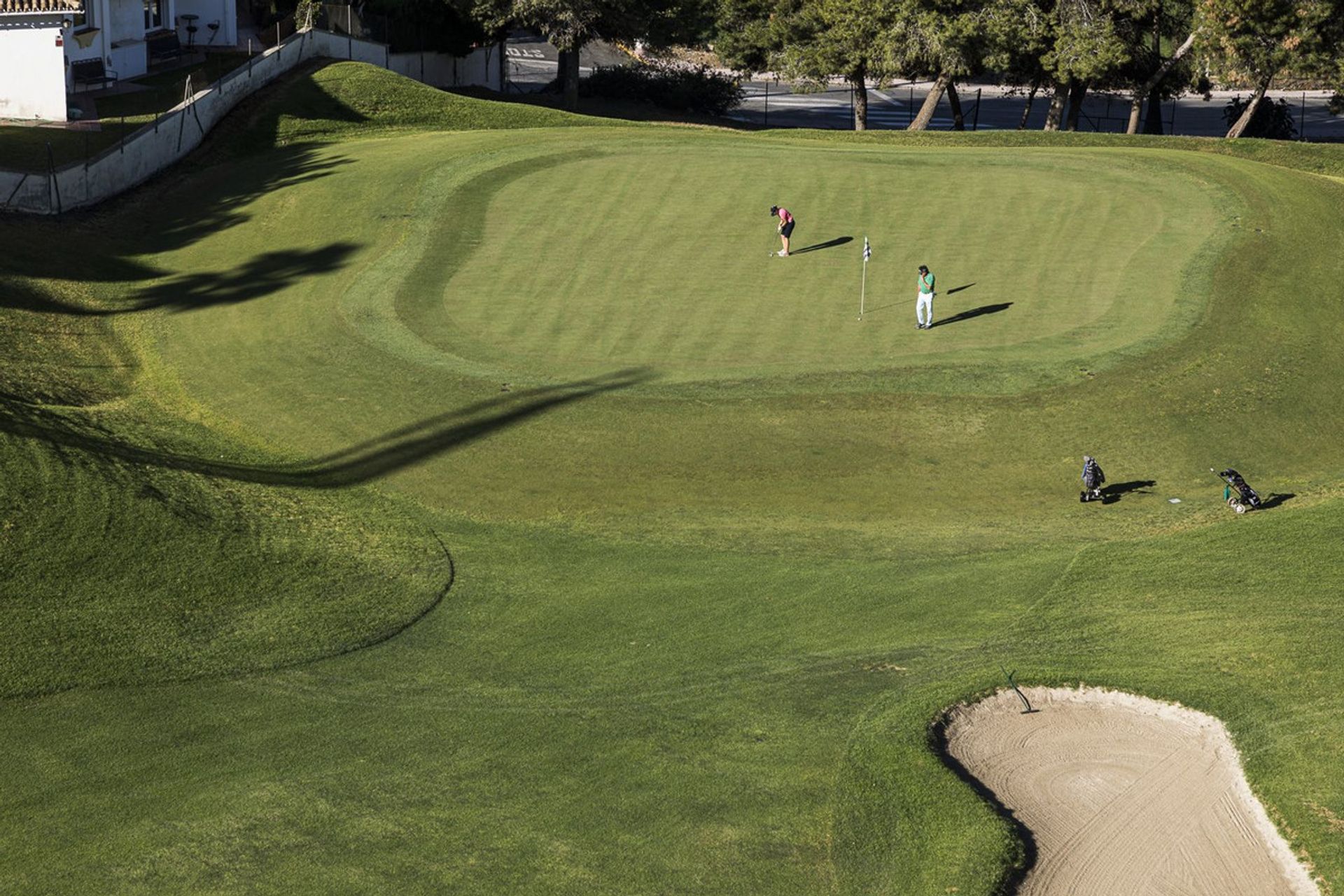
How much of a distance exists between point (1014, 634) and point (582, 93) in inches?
2642

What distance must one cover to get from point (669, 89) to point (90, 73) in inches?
1350

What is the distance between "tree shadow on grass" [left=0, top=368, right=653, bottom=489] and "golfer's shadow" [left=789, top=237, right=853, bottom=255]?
8.88 meters

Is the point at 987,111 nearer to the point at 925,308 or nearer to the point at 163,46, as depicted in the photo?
the point at 163,46

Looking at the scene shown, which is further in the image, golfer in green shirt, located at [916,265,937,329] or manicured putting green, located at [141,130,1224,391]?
manicured putting green, located at [141,130,1224,391]

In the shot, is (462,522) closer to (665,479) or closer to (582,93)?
(665,479)

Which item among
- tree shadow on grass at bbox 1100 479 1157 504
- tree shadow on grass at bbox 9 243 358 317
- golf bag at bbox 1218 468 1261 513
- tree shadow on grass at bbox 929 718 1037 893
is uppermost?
tree shadow on grass at bbox 9 243 358 317

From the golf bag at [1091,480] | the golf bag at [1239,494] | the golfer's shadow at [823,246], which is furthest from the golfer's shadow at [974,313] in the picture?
the golf bag at [1239,494]

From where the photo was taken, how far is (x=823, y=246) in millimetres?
38906

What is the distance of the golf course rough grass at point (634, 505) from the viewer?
50.1ft

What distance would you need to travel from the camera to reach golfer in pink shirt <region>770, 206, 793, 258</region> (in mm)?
37625

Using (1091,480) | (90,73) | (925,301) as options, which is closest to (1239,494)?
(1091,480)

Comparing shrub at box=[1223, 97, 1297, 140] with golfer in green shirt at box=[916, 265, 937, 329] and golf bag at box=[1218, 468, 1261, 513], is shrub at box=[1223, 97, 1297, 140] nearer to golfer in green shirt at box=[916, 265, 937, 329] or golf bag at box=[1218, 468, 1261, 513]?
golfer in green shirt at box=[916, 265, 937, 329]

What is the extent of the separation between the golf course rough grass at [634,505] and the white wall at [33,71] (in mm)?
6670

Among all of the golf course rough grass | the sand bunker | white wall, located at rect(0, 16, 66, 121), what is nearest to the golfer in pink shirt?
the golf course rough grass
